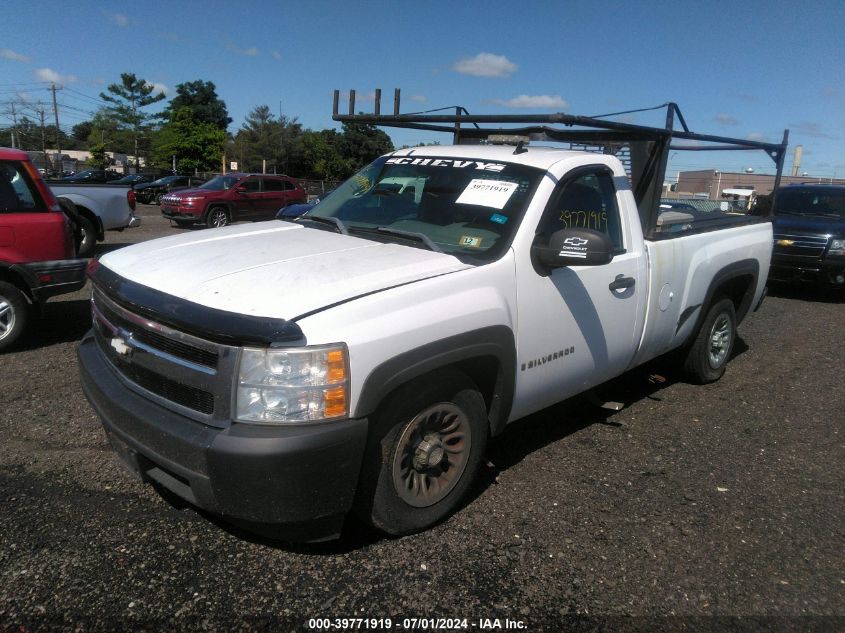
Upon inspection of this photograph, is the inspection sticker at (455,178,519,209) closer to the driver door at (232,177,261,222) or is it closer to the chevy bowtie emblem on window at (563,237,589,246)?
the chevy bowtie emblem on window at (563,237,589,246)

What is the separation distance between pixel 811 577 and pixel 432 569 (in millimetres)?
1721

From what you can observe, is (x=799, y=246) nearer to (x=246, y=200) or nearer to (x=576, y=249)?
(x=576, y=249)

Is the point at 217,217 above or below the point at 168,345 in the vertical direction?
below

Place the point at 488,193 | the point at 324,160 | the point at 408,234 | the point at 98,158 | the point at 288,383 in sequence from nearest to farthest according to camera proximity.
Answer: the point at 288,383
the point at 408,234
the point at 488,193
the point at 98,158
the point at 324,160

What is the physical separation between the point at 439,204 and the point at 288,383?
1735 millimetres

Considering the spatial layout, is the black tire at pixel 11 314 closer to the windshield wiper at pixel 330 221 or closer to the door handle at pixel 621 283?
the windshield wiper at pixel 330 221

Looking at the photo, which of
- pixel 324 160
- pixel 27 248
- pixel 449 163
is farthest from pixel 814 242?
pixel 324 160

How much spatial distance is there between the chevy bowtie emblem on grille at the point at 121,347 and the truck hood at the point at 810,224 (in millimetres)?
9761

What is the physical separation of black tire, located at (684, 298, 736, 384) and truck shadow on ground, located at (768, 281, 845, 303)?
19.0 feet

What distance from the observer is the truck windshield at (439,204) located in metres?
3.46

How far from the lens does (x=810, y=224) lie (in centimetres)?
1030

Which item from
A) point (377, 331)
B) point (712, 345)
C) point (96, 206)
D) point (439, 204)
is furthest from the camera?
point (96, 206)

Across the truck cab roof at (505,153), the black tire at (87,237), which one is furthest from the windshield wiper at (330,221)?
the black tire at (87,237)

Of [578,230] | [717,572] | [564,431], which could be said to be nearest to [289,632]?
[717,572]
